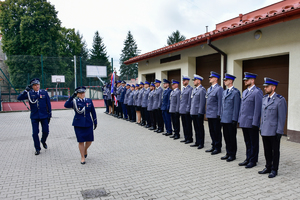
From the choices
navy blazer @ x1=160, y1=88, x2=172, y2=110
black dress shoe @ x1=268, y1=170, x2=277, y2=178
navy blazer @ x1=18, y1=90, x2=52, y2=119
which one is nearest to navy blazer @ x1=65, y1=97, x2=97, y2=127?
navy blazer @ x1=18, y1=90, x2=52, y2=119

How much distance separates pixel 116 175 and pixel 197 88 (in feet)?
11.0

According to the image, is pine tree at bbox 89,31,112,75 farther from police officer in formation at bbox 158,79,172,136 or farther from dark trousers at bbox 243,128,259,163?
dark trousers at bbox 243,128,259,163

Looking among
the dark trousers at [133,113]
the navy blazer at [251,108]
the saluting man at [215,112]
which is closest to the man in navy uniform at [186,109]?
the saluting man at [215,112]

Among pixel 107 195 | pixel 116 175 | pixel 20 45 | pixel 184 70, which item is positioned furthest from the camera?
pixel 20 45

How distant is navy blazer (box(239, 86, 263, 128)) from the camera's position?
4688mm

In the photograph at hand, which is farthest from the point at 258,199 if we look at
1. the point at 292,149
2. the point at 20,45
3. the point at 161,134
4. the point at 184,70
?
the point at 20,45

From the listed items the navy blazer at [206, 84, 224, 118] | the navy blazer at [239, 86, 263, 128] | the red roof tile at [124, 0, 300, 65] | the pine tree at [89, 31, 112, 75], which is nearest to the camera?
the navy blazer at [239, 86, 263, 128]

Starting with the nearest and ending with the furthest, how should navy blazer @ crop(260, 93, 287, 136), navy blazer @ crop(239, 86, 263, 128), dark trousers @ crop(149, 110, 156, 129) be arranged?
navy blazer @ crop(260, 93, 287, 136), navy blazer @ crop(239, 86, 263, 128), dark trousers @ crop(149, 110, 156, 129)

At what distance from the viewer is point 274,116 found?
4246 mm

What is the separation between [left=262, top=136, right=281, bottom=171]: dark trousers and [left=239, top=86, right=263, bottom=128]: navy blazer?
42cm

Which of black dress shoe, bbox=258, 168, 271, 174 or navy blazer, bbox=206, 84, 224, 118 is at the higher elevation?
navy blazer, bbox=206, 84, 224, 118

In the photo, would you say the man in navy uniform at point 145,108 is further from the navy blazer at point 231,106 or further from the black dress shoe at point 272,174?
the black dress shoe at point 272,174

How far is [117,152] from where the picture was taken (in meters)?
6.15

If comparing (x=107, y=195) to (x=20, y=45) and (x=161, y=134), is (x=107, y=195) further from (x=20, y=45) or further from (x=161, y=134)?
(x=20, y=45)
